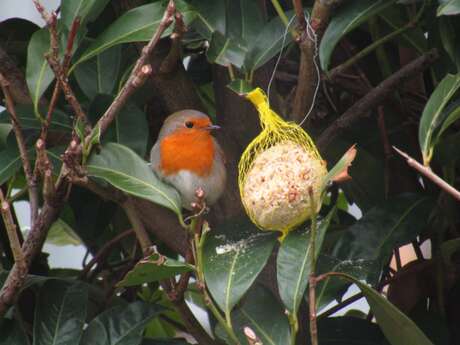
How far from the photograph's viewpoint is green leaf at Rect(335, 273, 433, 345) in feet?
5.88

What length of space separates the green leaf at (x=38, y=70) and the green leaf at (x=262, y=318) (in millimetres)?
674

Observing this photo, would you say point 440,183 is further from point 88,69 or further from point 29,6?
point 29,6

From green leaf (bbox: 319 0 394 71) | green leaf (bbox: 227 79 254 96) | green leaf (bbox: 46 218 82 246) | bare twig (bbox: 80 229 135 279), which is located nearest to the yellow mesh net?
green leaf (bbox: 227 79 254 96)

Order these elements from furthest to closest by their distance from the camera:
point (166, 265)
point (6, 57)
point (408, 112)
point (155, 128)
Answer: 1. point (155, 128)
2. point (408, 112)
3. point (6, 57)
4. point (166, 265)

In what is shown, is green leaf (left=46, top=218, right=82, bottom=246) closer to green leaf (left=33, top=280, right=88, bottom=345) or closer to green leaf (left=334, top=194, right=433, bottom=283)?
green leaf (left=33, top=280, right=88, bottom=345)

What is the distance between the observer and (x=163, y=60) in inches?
92.0

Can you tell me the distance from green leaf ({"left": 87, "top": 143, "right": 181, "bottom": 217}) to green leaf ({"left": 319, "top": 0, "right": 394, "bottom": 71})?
440 millimetres

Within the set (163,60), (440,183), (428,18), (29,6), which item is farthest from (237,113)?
(29,6)

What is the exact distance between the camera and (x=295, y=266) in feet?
5.96

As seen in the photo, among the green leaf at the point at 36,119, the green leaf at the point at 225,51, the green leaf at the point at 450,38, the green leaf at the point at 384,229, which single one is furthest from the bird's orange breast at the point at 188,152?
the green leaf at the point at 450,38

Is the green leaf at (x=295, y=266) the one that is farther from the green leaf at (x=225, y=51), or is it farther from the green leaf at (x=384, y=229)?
the green leaf at (x=225, y=51)

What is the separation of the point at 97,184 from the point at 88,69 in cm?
34

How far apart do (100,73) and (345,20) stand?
727 mm

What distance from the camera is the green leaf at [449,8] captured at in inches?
67.8
